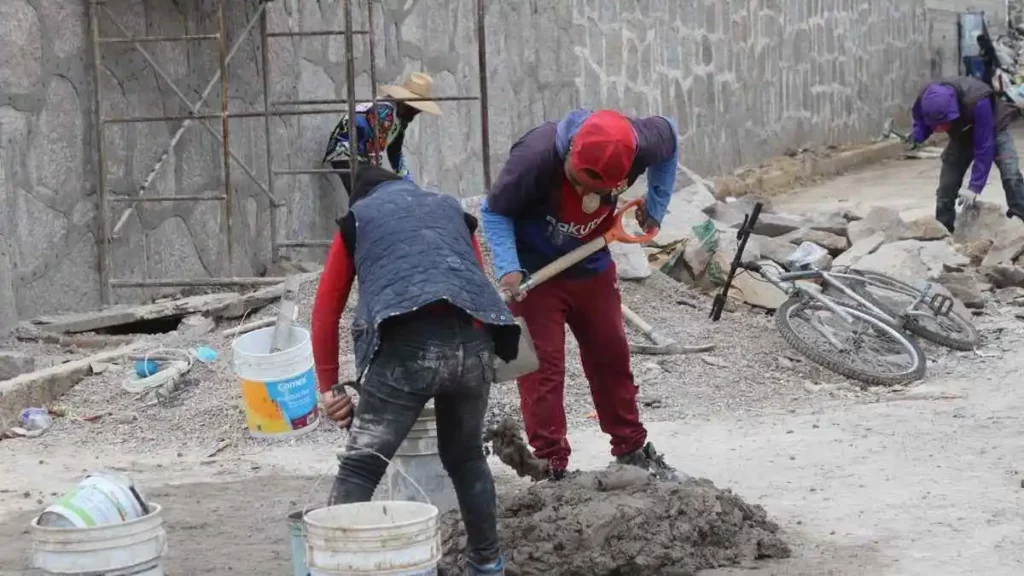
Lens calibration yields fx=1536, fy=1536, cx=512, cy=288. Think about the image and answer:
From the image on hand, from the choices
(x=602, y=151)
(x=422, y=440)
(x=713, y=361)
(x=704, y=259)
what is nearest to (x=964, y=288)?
(x=704, y=259)

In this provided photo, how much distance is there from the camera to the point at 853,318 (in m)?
8.52

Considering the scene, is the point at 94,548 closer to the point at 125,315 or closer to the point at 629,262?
the point at 125,315

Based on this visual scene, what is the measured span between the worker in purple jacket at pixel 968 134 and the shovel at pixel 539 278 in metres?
6.25

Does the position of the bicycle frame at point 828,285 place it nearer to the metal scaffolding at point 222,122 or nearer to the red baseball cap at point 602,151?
the metal scaffolding at point 222,122

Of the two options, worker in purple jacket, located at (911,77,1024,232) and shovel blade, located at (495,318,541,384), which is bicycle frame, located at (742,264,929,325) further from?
shovel blade, located at (495,318,541,384)

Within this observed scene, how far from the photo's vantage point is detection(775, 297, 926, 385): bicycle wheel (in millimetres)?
8164

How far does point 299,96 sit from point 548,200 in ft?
18.1

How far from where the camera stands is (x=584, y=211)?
540 cm

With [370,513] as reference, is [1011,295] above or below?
below

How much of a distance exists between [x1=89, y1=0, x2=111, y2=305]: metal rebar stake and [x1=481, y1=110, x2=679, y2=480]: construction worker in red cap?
12.3ft

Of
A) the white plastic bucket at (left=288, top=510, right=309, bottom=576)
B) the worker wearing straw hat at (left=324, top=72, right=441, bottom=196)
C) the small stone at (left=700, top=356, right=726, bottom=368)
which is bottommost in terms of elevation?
the small stone at (left=700, top=356, right=726, bottom=368)

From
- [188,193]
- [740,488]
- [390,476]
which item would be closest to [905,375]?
[740,488]

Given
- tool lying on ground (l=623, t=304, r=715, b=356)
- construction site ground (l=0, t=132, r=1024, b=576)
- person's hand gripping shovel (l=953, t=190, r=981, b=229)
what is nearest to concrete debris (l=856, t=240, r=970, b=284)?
construction site ground (l=0, t=132, r=1024, b=576)

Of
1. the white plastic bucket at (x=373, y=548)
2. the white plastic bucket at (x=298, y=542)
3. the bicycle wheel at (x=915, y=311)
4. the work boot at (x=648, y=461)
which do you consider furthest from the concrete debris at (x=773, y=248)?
the white plastic bucket at (x=373, y=548)
